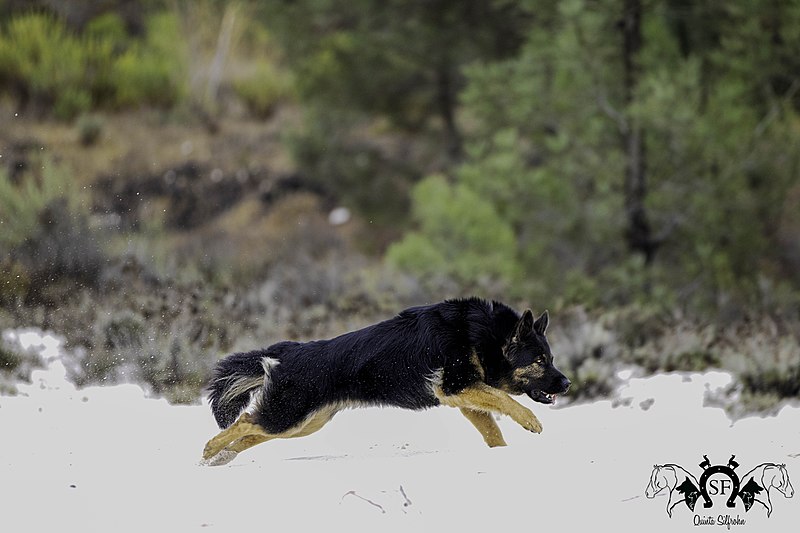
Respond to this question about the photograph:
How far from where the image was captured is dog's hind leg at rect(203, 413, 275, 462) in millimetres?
4203

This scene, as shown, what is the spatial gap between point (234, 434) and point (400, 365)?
79 cm

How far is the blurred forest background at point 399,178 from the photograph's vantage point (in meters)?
6.88

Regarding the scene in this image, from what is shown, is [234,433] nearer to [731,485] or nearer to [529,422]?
[529,422]

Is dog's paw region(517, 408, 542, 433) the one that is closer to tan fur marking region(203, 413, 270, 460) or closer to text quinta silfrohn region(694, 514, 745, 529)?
text quinta silfrohn region(694, 514, 745, 529)

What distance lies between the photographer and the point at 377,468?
13.5ft

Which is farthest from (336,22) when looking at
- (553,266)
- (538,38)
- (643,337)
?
(643,337)

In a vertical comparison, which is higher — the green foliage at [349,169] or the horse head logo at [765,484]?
the green foliage at [349,169]

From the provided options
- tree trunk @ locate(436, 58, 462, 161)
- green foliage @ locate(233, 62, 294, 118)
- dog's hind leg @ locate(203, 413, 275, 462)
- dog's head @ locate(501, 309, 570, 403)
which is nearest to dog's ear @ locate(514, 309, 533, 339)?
dog's head @ locate(501, 309, 570, 403)

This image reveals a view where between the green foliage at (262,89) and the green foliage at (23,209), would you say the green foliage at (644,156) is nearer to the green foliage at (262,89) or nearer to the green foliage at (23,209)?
the green foliage at (23,209)

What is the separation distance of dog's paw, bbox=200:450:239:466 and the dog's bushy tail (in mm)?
152

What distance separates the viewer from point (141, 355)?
6.06 metres

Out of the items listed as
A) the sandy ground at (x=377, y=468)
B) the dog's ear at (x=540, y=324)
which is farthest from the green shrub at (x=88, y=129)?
the dog's ear at (x=540, y=324)

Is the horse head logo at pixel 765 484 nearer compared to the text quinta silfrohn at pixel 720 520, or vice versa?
the text quinta silfrohn at pixel 720 520

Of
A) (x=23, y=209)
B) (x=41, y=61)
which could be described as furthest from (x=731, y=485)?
(x=41, y=61)
